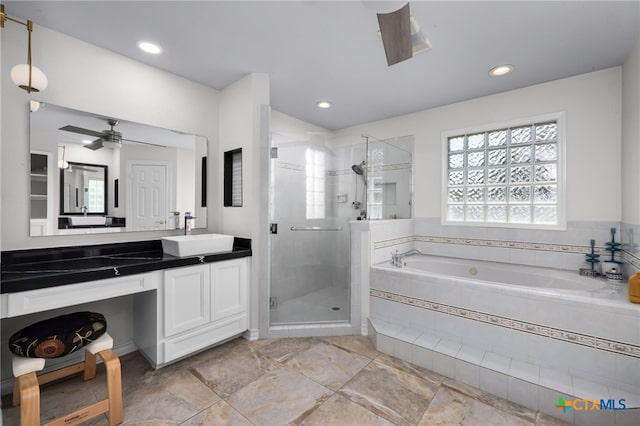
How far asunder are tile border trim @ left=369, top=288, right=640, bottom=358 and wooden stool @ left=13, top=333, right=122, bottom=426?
205 cm

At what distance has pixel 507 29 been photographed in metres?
1.89

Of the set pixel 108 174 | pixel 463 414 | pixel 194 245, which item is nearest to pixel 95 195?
pixel 108 174

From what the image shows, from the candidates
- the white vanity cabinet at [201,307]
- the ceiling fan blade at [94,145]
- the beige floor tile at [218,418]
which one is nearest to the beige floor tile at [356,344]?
the white vanity cabinet at [201,307]

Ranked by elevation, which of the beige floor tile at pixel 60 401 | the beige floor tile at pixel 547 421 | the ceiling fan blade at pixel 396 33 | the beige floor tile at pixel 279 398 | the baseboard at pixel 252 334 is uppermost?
the ceiling fan blade at pixel 396 33

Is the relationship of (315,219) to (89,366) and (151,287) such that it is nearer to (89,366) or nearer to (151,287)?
(151,287)

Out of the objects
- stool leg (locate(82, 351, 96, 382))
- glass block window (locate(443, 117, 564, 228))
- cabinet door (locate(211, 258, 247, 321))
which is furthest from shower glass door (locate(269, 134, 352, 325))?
glass block window (locate(443, 117, 564, 228))

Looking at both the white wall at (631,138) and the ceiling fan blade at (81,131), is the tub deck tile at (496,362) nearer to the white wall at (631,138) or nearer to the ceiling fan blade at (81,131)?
the white wall at (631,138)

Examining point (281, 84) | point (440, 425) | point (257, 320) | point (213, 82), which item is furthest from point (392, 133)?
point (440, 425)

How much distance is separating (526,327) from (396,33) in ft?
6.68

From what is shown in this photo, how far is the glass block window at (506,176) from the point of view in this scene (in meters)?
2.74

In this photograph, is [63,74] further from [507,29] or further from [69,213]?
[507,29]

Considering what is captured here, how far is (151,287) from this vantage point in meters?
1.92

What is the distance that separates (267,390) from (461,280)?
5.40 feet

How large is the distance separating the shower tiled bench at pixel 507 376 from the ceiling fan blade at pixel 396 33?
1977 millimetres
